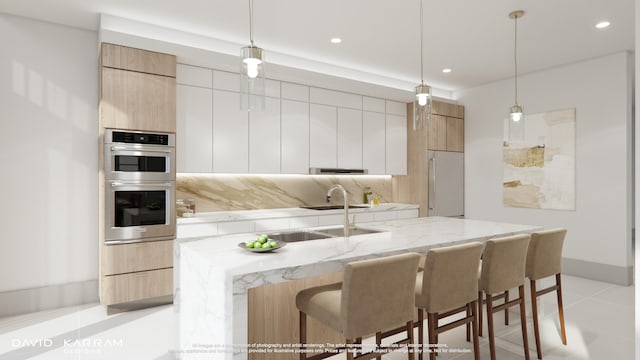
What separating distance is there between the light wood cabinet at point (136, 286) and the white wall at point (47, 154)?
0.62 m

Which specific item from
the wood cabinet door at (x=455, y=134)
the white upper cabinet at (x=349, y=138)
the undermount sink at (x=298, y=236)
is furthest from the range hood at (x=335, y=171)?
the undermount sink at (x=298, y=236)

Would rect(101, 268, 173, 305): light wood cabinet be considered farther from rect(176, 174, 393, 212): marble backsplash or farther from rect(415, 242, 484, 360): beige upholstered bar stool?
rect(415, 242, 484, 360): beige upholstered bar stool

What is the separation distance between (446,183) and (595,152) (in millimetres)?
2020

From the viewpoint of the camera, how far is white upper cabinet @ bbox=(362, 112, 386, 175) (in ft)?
A: 18.5

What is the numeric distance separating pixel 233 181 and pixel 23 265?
7.58ft

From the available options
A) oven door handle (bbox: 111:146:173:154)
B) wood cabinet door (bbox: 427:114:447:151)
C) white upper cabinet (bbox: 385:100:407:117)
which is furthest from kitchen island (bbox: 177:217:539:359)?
white upper cabinet (bbox: 385:100:407:117)

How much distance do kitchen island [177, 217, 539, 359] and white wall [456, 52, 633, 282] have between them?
3011 millimetres

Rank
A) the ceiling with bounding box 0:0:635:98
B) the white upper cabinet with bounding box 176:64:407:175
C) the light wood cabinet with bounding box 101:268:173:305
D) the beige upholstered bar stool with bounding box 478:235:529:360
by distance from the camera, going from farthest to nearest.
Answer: the white upper cabinet with bounding box 176:64:407:175 < the light wood cabinet with bounding box 101:268:173:305 < the ceiling with bounding box 0:0:635:98 < the beige upholstered bar stool with bounding box 478:235:529:360

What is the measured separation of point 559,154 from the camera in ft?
16.9

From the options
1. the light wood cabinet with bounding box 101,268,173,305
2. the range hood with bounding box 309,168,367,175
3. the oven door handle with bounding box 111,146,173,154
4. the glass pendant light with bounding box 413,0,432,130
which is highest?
the glass pendant light with bounding box 413,0,432,130

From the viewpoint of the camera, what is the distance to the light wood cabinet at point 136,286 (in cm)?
350

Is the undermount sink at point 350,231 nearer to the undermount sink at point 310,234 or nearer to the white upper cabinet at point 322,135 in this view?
the undermount sink at point 310,234

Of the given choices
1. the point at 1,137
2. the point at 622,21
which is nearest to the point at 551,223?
the point at 622,21

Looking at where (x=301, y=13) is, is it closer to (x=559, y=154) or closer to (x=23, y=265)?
(x=23, y=265)
